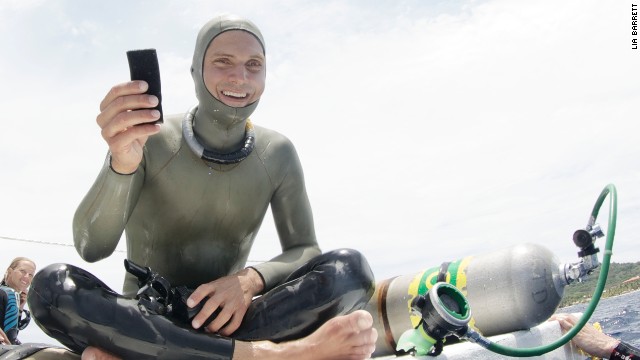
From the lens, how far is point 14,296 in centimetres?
534

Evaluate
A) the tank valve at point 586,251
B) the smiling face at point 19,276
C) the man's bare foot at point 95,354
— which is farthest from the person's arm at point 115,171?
the smiling face at point 19,276

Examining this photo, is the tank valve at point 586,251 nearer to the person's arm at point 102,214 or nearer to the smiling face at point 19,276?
the person's arm at point 102,214

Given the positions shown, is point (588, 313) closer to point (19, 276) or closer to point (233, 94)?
point (233, 94)

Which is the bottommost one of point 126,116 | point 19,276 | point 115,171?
point 19,276

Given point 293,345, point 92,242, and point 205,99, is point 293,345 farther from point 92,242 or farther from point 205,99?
point 205,99

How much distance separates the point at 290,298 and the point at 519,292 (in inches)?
72.8

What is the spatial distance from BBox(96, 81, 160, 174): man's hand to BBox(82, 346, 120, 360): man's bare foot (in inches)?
28.8

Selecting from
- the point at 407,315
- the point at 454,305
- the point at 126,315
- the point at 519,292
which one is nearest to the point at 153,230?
the point at 126,315

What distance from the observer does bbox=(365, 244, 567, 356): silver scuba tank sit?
11.7 ft

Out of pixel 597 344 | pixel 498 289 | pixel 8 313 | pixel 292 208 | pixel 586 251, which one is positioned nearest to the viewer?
pixel 292 208

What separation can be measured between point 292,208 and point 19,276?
389 centimetres

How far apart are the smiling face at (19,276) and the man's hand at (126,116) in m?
4.16

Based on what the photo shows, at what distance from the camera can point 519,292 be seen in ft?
11.8

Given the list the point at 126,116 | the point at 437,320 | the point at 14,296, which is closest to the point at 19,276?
the point at 14,296
